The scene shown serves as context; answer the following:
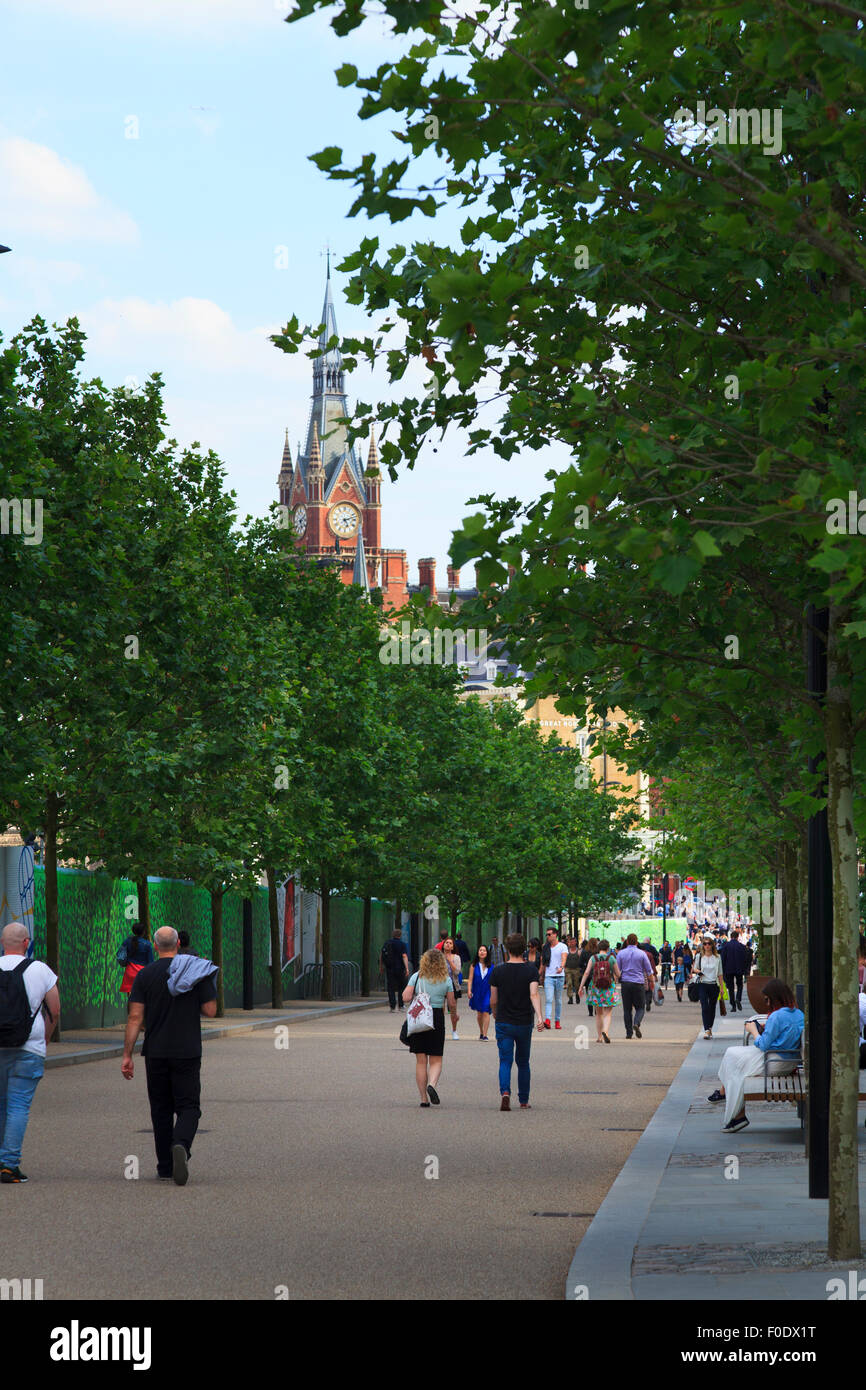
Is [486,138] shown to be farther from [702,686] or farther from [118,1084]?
[118,1084]

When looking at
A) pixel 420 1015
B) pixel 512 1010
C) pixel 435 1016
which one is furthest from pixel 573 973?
pixel 512 1010

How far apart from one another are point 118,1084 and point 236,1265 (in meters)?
14.0

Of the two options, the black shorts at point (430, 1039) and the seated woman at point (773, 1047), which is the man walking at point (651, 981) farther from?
the seated woman at point (773, 1047)

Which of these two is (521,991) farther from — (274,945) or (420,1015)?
(274,945)

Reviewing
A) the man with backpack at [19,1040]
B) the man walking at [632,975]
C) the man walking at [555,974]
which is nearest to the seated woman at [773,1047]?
the man with backpack at [19,1040]

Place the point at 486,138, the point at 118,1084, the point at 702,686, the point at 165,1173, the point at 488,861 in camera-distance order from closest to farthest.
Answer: the point at 486,138, the point at 702,686, the point at 165,1173, the point at 118,1084, the point at 488,861

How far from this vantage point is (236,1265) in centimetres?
988

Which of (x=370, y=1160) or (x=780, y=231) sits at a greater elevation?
(x=780, y=231)

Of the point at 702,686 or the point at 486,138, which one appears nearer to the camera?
the point at 486,138

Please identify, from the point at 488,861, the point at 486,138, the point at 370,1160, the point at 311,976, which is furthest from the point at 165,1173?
the point at 488,861

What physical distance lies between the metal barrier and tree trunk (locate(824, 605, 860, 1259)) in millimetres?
46207

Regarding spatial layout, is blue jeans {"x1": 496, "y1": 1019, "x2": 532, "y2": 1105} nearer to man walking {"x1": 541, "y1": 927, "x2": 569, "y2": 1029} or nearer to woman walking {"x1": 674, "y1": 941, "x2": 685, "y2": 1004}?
man walking {"x1": 541, "y1": 927, "x2": 569, "y2": 1029}

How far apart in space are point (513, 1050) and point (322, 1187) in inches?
309

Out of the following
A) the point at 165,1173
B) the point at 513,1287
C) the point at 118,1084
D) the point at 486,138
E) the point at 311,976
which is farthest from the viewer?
the point at 311,976
